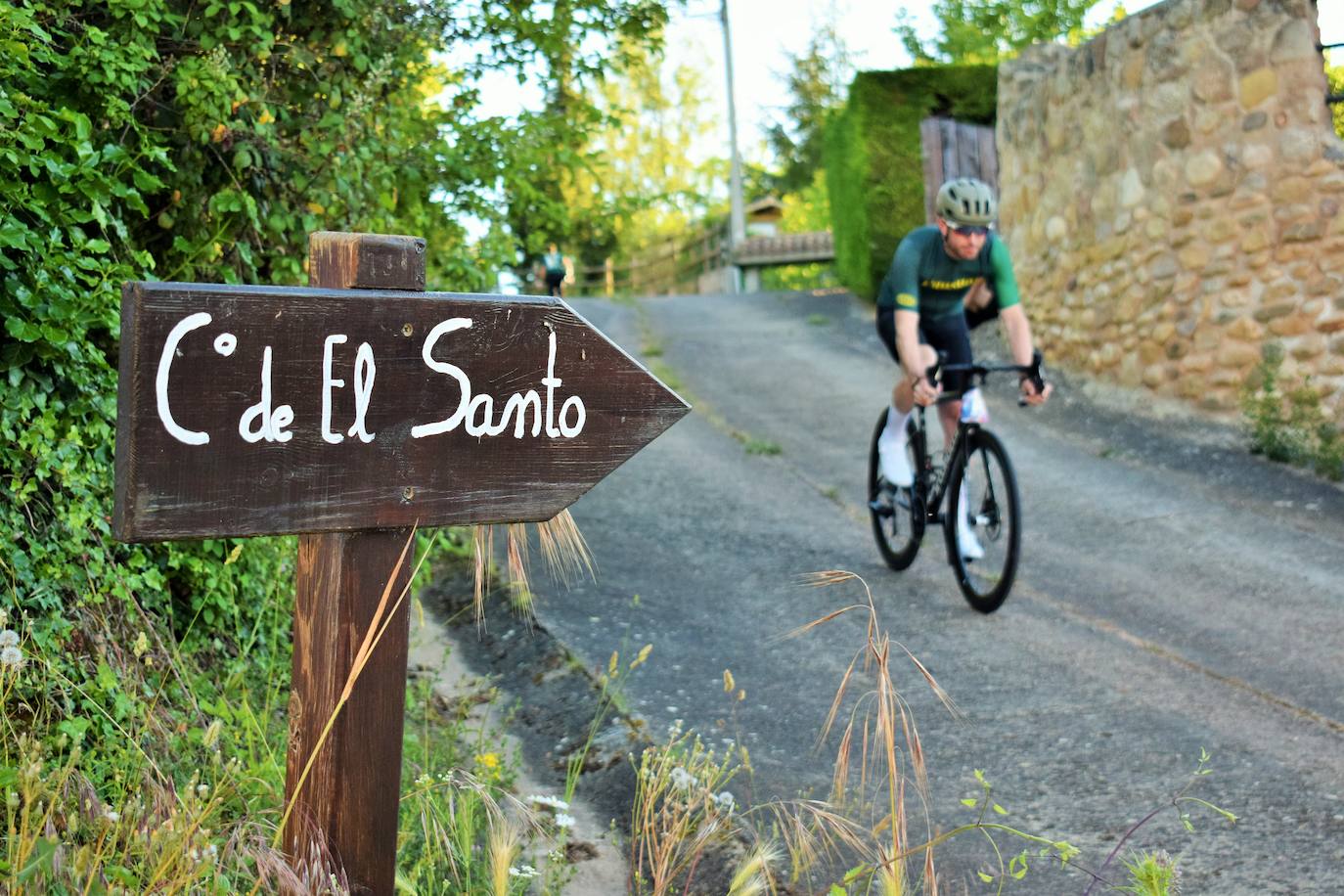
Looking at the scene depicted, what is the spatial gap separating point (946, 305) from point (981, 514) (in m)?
1.01

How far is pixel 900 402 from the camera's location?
18.9 ft

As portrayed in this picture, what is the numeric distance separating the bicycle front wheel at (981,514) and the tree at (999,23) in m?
13.4

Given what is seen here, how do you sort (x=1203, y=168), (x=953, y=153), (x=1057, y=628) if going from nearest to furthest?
(x=1057, y=628)
(x=1203, y=168)
(x=953, y=153)

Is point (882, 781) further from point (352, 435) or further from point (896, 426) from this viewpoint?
point (896, 426)

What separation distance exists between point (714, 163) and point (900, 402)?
101ft

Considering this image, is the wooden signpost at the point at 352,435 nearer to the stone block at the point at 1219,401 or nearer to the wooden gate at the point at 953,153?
the stone block at the point at 1219,401

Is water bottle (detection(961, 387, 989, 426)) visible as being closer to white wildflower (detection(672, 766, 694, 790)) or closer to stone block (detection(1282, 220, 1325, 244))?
white wildflower (detection(672, 766, 694, 790))

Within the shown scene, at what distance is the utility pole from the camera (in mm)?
27047

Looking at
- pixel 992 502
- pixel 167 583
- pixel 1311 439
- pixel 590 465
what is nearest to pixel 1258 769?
pixel 992 502

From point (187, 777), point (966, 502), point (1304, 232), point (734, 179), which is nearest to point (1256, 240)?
point (1304, 232)

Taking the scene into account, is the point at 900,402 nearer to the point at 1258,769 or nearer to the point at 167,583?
the point at 1258,769

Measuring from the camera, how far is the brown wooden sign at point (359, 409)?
1.82 metres

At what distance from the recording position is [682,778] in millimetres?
2838

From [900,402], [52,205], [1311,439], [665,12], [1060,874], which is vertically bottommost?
[1060,874]
